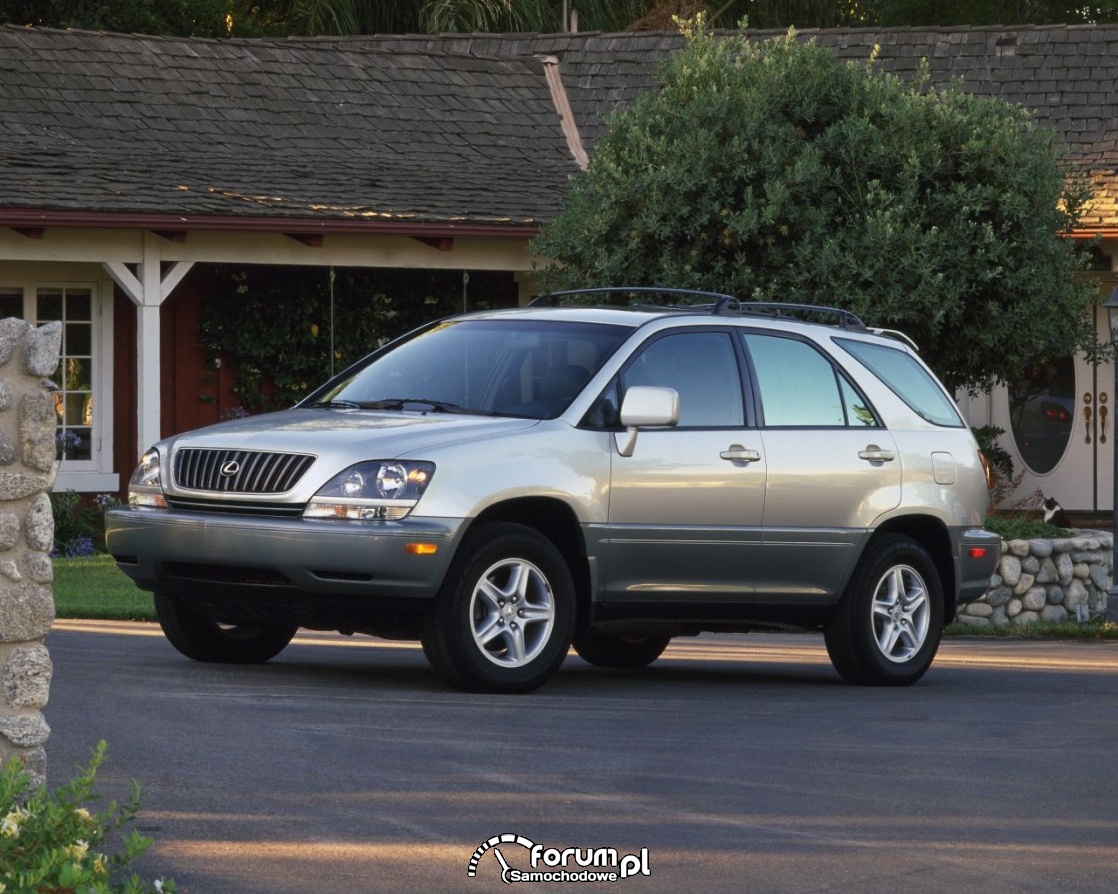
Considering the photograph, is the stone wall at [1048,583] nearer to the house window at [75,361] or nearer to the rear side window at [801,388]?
the rear side window at [801,388]

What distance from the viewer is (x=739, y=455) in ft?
34.4

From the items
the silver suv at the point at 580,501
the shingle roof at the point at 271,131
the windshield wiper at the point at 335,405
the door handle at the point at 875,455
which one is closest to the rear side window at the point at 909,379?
the silver suv at the point at 580,501

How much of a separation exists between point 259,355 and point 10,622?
15807mm

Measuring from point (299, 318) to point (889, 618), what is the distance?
11.8 metres

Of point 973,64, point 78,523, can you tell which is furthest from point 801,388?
point 973,64

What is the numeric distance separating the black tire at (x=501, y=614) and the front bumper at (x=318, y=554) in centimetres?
14

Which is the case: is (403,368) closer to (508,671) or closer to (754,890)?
(508,671)

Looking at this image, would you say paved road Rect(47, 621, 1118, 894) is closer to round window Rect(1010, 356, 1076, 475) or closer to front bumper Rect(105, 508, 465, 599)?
front bumper Rect(105, 508, 465, 599)

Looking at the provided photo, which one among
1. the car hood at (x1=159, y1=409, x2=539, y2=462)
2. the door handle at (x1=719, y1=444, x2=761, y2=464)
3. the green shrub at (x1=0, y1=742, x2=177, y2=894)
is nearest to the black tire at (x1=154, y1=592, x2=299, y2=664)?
the car hood at (x1=159, y1=409, x2=539, y2=462)

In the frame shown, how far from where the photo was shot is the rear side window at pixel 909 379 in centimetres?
1148

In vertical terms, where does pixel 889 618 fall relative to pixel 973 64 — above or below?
below

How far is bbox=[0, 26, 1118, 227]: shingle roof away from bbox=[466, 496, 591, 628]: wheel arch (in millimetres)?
9918

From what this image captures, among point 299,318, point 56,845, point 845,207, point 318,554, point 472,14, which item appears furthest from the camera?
point 472,14

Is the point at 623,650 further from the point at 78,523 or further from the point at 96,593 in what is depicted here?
the point at 78,523
